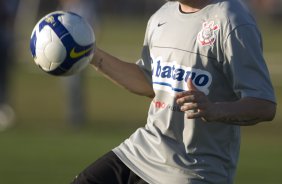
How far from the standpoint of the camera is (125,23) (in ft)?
192

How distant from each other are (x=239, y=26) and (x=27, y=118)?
1289 centimetres

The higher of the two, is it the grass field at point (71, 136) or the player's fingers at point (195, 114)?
the player's fingers at point (195, 114)

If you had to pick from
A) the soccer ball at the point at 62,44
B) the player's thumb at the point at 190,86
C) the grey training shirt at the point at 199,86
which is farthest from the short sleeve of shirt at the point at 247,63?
the soccer ball at the point at 62,44

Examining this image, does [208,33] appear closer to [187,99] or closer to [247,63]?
[247,63]

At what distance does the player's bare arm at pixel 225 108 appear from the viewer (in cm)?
559

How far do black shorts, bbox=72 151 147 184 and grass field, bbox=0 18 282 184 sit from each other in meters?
5.07

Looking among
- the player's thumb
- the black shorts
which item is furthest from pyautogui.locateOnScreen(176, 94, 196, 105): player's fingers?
the black shorts

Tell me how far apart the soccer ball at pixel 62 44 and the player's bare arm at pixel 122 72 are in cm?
34

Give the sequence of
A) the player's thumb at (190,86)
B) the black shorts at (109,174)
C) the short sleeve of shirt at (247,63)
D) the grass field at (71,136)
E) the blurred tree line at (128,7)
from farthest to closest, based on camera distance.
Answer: the blurred tree line at (128,7), the grass field at (71,136), the black shorts at (109,174), the short sleeve of shirt at (247,63), the player's thumb at (190,86)

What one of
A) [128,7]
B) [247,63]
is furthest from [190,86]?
[128,7]

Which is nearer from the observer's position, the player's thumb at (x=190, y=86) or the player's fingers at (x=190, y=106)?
the player's fingers at (x=190, y=106)

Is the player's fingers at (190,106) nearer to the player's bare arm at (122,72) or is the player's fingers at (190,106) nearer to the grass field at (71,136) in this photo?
the player's bare arm at (122,72)

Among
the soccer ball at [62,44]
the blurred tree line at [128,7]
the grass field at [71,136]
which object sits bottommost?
the blurred tree line at [128,7]

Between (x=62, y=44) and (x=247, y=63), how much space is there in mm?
1358
